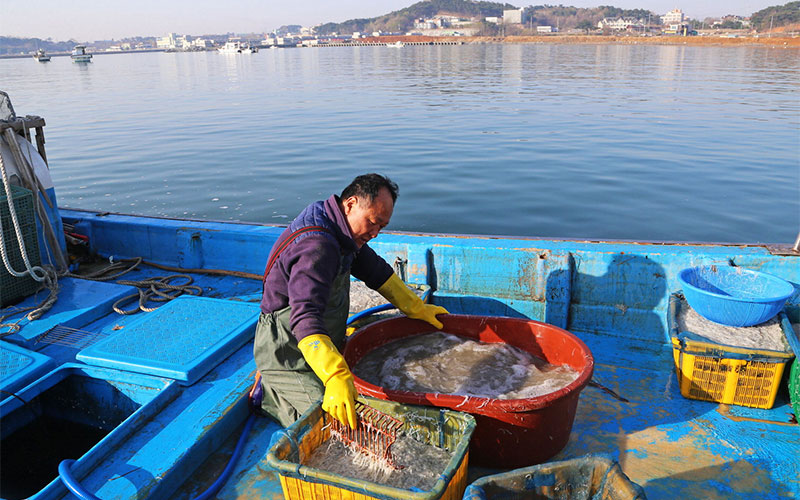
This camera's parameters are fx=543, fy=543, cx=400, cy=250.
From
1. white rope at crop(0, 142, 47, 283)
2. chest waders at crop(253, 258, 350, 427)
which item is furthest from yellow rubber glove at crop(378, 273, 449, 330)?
white rope at crop(0, 142, 47, 283)

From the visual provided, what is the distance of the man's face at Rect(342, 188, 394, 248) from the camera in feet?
8.43

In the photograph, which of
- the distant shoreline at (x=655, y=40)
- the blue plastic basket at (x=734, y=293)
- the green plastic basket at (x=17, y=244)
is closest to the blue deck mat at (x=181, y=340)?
the green plastic basket at (x=17, y=244)

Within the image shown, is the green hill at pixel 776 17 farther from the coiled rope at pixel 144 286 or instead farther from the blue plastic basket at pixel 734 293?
the coiled rope at pixel 144 286

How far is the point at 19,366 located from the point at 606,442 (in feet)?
11.2

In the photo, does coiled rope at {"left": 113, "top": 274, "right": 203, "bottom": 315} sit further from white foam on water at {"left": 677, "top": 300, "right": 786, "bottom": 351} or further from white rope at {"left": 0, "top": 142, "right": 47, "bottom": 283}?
white foam on water at {"left": 677, "top": 300, "right": 786, "bottom": 351}

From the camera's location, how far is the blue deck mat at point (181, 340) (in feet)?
10.7

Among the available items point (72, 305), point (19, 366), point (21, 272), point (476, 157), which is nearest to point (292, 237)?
point (19, 366)

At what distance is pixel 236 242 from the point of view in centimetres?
493

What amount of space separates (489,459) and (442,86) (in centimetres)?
3058

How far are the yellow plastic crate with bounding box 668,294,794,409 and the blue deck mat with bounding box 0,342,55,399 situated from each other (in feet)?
12.4

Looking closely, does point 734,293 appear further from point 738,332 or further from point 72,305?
point 72,305

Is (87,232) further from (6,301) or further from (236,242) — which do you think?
(236,242)

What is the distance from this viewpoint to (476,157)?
14.2 meters

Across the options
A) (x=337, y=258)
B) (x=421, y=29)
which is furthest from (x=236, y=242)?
(x=421, y=29)
